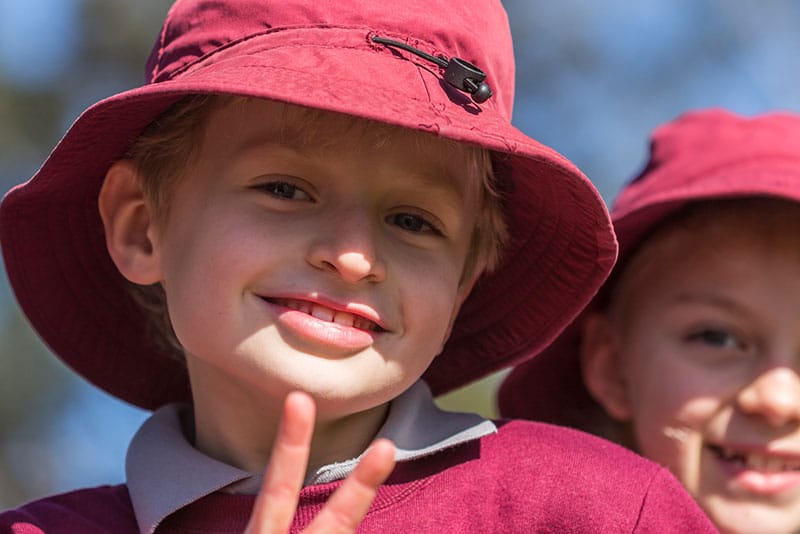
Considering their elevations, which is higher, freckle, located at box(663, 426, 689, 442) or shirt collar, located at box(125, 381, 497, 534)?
freckle, located at box(663, 426, 689, 442)

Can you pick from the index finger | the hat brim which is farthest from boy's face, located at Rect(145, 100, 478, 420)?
the hat brim

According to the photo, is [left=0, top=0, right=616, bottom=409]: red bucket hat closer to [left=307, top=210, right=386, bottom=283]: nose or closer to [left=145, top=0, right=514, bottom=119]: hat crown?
[left=145, top=0, right=514, bottom=119]: hat crown

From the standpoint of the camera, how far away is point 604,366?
266 centimetres

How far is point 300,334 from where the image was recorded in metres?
1.75

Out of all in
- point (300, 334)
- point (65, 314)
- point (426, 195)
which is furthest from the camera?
point (65, 314)

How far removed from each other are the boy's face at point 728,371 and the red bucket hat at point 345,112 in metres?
0.38

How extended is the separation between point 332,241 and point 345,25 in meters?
0.31

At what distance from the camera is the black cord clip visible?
178cm

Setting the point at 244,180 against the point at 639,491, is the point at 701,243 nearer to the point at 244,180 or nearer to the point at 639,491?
the point at 639,491

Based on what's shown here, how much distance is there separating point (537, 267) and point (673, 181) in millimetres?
485

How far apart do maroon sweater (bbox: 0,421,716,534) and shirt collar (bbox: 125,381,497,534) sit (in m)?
0.03

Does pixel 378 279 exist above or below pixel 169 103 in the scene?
below

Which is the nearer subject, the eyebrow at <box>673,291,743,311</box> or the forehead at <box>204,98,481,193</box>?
the forehead at <box>204,98,481,193</box>

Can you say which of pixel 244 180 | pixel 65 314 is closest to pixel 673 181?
pixel 244 180
